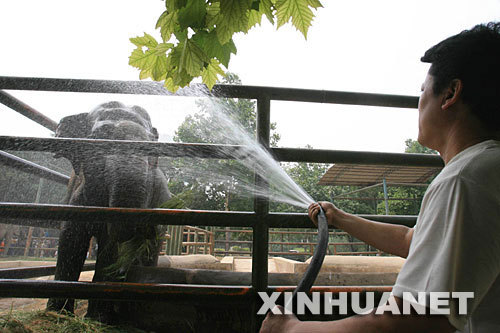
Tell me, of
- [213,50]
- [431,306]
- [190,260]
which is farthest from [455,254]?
[190,260]

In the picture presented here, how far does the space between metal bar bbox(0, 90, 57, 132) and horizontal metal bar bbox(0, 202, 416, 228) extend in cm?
118

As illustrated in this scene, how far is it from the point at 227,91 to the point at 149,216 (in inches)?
33.0

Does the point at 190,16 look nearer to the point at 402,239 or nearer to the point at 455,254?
the point at 455,254

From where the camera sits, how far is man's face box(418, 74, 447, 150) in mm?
1086

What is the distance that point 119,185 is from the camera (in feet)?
10.00

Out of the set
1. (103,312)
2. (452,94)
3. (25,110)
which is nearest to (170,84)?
(452,94)

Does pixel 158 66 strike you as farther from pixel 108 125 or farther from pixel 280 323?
pixel 108 125

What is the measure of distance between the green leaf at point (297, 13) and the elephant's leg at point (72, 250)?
3.34 metres

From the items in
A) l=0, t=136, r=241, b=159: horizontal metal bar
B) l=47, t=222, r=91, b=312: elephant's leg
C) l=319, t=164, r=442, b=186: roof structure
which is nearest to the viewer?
l=0, t=136, r=241, b=159: horizontal metal bar

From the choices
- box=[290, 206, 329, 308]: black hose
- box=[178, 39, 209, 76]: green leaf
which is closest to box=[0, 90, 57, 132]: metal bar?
box=[178, 39, 209, 76]: green leaf

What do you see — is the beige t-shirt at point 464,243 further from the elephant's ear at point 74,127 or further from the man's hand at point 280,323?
the elephant's ear at point 74,127

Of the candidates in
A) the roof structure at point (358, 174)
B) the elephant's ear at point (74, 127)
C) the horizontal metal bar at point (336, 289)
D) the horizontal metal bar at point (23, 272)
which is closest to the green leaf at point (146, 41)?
the horizontal metal bar at point (336, 289)

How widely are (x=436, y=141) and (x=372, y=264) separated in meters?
2.04

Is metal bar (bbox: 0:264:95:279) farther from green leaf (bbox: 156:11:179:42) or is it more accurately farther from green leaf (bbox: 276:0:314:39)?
green leaf (bbox: 276:0:314:39)
